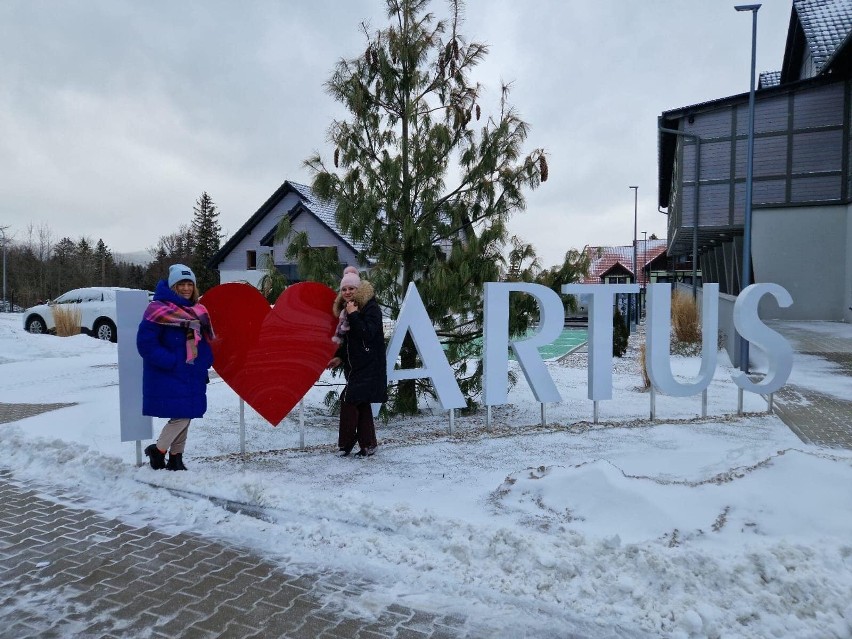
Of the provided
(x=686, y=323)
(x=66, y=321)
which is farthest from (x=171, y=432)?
(x=66, y=321)

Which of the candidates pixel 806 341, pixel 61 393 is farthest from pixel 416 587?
pixel 806 341

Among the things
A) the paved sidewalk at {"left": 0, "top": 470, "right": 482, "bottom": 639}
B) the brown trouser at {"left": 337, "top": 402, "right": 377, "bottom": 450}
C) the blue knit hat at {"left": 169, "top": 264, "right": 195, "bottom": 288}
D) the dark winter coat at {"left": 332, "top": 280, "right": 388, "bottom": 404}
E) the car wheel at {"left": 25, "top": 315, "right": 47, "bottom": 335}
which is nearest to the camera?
the paved sidewalk at {"left": 0, "top": 470, "right": 482, "bottom": 639}

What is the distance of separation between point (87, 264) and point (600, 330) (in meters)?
70.4

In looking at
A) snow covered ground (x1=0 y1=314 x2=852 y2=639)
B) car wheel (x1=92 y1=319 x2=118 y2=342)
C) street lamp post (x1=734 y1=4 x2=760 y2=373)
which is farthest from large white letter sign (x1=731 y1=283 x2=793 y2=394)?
car wheel (x1=92 y1=319 x2=118 y2=342)

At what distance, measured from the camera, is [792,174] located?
2112 centimetres

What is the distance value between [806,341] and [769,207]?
714 centimetres

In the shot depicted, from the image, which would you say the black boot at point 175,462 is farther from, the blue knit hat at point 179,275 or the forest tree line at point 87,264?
the forest tree line at point 87,264

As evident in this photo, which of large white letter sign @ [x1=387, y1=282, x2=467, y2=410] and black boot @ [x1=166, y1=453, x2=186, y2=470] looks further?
large white letter sign @ [x1=387, y1=282, x2=467, y2=410]

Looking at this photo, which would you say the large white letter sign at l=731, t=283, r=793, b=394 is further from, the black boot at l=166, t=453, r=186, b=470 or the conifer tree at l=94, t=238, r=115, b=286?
the conifer tree at l=94, t=238, r=115, b=286

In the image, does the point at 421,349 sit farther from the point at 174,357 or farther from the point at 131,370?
the point at 131,370

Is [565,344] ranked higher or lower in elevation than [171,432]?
lower

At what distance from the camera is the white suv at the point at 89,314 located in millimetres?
19547

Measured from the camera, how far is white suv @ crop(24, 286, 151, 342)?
1955 cm

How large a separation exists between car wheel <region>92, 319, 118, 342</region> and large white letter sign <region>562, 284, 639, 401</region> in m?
16.9
